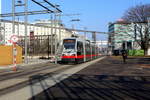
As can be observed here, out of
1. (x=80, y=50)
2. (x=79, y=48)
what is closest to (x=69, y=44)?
(x=79, y=48)

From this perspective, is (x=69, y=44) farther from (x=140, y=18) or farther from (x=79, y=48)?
(x=140, y=18)

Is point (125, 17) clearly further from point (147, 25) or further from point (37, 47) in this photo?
Result: point (37, 47)

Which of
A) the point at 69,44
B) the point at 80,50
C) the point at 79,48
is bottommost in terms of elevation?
the point at 80,50

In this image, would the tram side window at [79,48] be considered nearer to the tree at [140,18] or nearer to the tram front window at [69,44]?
the tram front window at [69,44]

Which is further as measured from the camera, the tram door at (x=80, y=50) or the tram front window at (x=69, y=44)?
the tram door at (x=80, y=50)

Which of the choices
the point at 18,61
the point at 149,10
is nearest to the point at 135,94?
the point at 18,61

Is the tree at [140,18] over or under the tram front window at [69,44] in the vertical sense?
over

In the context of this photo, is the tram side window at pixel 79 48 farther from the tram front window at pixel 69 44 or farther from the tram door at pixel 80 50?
the tram front window at pixel 69 44

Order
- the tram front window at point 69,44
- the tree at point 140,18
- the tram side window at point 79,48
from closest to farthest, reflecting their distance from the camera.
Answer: the tram front window at point 69,44, the tram side window at point 79,48, the tree at point 140,18

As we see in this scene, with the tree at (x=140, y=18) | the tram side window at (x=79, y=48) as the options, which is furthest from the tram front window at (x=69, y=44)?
the tree at (x=140, y=18)

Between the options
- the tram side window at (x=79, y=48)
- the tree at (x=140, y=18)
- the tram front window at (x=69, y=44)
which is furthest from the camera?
the tree at (x=140, y=18)

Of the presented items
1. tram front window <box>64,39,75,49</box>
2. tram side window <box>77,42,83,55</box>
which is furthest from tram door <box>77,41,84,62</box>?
tram front window <box>64,39,75,49</box>

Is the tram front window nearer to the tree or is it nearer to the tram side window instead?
the tram side window

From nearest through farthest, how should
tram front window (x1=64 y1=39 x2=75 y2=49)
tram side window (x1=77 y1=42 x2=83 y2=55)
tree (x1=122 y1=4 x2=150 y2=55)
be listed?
1. tram front window (x1=64 y1=39 x2=75 y2=49)
2. tram side window (x1=77 y1=42 x2=83 y2=55)
3. tree (x1=122 y1=4 x2=150 y2=55)
